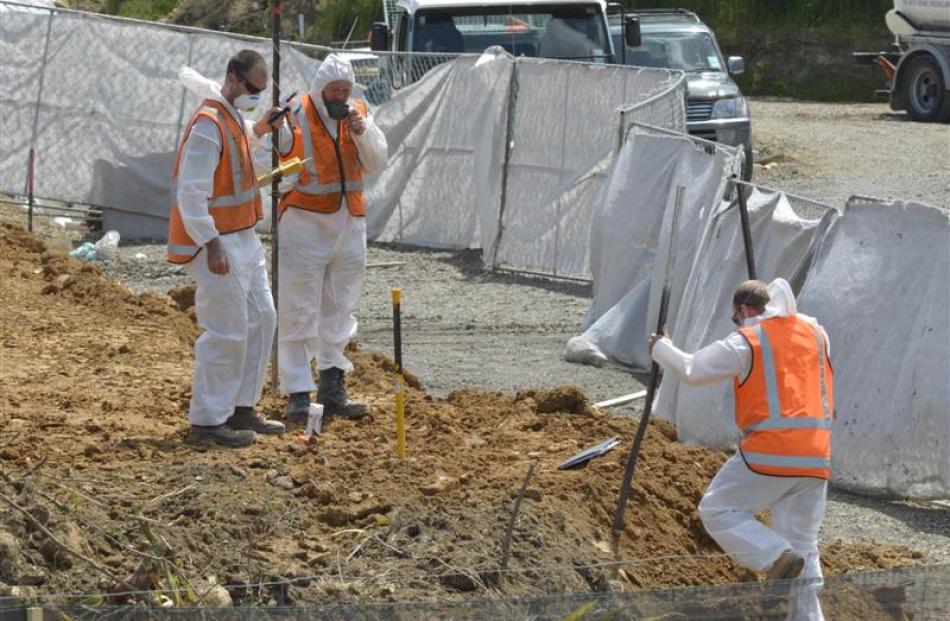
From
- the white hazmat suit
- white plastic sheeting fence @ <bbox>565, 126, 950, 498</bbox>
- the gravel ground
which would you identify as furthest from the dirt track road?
the white hazmat suit

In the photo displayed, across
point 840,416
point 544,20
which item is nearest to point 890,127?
point 544,20

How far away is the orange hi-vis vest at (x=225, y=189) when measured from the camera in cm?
816

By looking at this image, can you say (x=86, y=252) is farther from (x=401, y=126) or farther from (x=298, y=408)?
(x=298, y=408)

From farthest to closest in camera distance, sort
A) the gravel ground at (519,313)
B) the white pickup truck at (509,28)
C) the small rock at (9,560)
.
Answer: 1. the white pickup truck at (509,28)
2. the gravel ground at (519,313)
3. the small rock at (9,560)

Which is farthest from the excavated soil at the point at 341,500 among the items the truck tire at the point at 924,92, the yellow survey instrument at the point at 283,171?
the truck tire at the point at 924,92

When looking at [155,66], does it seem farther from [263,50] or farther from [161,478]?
[161,478]

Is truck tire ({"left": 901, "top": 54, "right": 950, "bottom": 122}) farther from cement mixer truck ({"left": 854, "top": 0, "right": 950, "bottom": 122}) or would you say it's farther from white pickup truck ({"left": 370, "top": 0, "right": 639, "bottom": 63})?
white pickup truck ({"left": 370, "top": 0, "right": 639, "bottom": 63})

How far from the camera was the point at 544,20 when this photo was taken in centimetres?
1722

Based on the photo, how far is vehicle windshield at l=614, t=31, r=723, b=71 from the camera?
2061 cm

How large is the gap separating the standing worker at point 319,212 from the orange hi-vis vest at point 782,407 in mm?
2907

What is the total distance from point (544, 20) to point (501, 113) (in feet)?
6.25

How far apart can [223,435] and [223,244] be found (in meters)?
0.95

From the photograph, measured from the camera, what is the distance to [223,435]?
835cm

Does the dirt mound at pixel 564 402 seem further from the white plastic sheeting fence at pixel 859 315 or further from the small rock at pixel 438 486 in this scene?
the small rock at pixel 438 486
